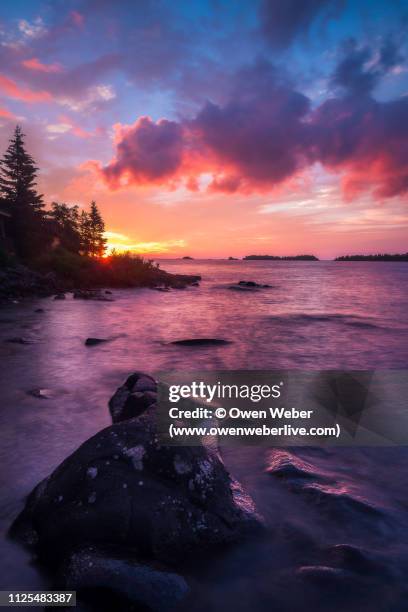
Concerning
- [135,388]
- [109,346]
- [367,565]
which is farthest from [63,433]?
[109,346]

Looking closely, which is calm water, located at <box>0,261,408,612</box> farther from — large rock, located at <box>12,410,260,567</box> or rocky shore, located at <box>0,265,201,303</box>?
rocky shore, located at <box>0,265,201,303</box>

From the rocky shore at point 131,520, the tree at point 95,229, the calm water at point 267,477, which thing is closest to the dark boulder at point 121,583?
the rocky shore at point 131,520

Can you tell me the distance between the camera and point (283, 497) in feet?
12.4

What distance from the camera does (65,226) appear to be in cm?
4894

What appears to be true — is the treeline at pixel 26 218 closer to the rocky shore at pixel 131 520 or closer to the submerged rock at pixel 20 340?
the submerged rock at pixel 20 340

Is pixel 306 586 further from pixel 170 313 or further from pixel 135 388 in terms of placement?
pixel 170 313

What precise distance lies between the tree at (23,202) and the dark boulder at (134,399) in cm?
3359

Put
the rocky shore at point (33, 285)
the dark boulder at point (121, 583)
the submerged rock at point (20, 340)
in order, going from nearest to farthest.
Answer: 1. the dark boulder at point (121, 583)
2. the submerged rock at point (20, 340)
3. the rocky shore at point (33, 285)

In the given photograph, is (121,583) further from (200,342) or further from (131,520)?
(200,342)

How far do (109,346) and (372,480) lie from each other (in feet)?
30.2

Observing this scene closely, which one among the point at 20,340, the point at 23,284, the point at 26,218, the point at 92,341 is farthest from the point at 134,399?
the point at 26,218

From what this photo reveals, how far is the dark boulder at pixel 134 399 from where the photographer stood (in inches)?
189

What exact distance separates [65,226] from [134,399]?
4897cm

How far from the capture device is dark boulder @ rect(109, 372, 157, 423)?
4.81 meters
